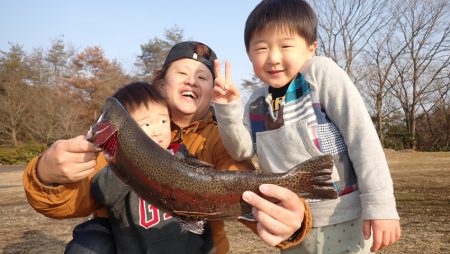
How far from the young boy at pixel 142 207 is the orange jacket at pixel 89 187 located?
0.44ft

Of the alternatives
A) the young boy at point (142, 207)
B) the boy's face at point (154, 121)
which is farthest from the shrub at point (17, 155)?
the boy's face at point (154, 121)

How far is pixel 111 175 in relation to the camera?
2.79m

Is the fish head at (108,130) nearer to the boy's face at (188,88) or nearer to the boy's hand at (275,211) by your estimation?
the boy's hand at (275,211)

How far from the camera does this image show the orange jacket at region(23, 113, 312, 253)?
7.86ft

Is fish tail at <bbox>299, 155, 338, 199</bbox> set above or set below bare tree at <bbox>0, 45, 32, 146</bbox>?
below

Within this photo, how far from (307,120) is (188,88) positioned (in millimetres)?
1002

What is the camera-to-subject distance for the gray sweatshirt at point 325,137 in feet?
8.39

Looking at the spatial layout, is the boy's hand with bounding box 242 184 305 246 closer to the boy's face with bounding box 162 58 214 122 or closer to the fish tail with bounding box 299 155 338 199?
the fish tail with bounding box 299 155 338 199

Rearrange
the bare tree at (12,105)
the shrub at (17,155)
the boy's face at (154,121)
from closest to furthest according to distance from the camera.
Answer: the boy's face at (154,121)
the shrub at (17,155)
the bare tree at (12,105)

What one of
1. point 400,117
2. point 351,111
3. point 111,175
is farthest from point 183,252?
point 400,117

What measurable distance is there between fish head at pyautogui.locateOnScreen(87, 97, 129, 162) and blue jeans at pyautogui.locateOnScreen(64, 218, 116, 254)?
3.07 feet

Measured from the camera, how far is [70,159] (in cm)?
213

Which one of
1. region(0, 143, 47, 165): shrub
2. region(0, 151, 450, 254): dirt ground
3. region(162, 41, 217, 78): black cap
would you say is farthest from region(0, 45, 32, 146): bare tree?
region(162, 41, 217, 78): black cap

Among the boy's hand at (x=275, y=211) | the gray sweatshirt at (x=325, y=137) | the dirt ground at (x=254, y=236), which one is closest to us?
the boy's hand at (x=275, y=211)
